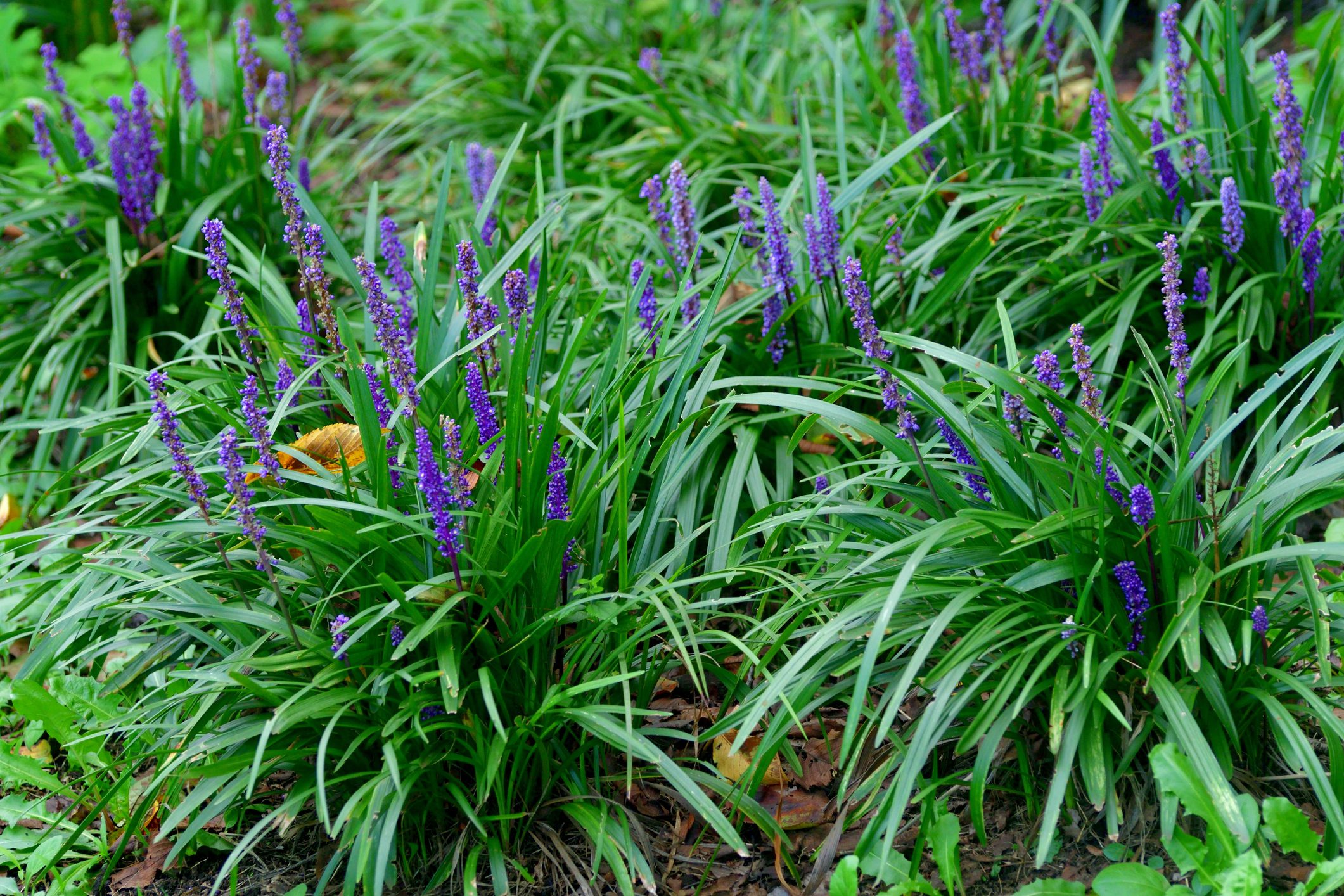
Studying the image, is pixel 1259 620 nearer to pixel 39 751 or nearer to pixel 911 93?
pixel 911 93

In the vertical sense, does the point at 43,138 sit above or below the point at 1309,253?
above

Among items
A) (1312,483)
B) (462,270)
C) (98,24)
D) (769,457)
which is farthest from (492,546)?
(98,24)

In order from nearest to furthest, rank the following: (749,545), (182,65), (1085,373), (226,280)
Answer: (1085,373), (226,280), (749,545), (182,65)

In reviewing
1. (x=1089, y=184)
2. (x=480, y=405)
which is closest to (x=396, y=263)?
(x=480, y=405)

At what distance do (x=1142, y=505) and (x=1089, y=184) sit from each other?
5.30ft

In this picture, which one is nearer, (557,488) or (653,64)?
(557,488)

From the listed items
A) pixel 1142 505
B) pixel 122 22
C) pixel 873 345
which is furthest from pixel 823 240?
pixel 122 22

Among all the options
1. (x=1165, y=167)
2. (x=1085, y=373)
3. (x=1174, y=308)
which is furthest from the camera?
(x=1165, y=167)

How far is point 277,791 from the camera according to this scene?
3.02 metres

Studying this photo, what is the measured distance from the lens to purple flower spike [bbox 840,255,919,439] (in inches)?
107

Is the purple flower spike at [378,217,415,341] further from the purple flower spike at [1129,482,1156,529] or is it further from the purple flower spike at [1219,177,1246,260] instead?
the purple flower spike at [1219,177,1246,260]

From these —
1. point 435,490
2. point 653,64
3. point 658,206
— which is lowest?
point 435,490

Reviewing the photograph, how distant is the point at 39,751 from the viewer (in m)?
3.58

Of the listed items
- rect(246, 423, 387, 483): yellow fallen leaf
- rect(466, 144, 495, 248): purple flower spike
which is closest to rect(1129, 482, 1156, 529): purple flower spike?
rect(246, 423, 387, 483): yellow fallen leaf
